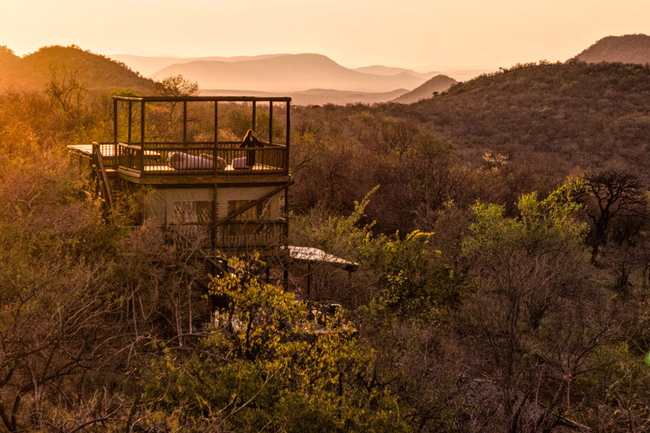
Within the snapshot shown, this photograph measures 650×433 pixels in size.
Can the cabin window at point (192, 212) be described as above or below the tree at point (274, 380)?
above

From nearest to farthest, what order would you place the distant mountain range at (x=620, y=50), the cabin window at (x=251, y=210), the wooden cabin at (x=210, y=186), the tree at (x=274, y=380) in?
1. the tree at (x=274, y=380)
2. the wooden cabin at (x=210, y=186)
3. the cabin window at (x=251, y=210)
4. the distant mountain range at (x=620, y=50)

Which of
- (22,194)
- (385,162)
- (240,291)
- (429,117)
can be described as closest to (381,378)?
(240,291)

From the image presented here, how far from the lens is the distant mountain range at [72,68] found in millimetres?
101438

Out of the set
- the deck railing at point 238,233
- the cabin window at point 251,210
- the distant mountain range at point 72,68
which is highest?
the distant mountain range at point 72,68

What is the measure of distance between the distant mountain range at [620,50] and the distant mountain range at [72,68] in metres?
66.8

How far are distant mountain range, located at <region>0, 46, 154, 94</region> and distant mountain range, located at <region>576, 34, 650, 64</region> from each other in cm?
6678

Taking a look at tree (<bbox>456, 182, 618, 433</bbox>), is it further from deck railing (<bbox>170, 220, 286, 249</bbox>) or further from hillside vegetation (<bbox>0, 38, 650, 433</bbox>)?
deck railing (<bbox>170, 220, 286, 249</bbox>)

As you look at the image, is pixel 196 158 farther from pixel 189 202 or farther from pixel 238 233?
pixel 238 233

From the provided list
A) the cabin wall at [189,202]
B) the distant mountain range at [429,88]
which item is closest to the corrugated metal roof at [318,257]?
the cabin wall at [189,202]

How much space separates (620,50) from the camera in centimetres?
12069

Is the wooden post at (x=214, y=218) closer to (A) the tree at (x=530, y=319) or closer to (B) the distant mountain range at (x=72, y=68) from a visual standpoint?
(A) the tree at (x=530, y=319)

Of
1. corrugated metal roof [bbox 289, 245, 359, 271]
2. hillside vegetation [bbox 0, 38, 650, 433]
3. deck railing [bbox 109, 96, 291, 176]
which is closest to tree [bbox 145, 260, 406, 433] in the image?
hillside vegetation [bbox 0, 38, 650, 433]

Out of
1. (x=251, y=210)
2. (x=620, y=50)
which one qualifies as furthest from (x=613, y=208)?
(x=620, y=50)

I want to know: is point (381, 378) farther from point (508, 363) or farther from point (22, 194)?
point (22, 194)
